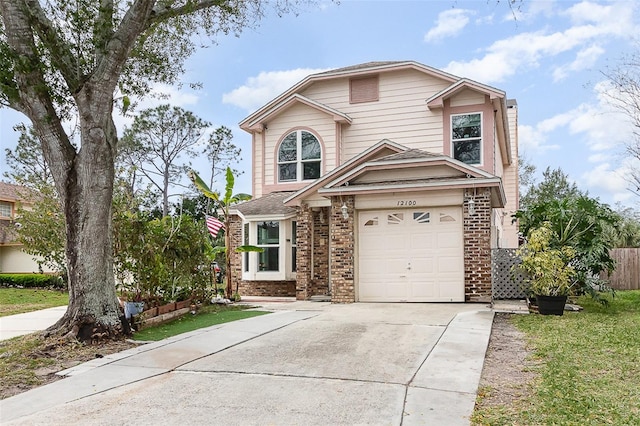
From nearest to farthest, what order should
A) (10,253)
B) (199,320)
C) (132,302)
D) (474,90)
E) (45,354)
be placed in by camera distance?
1. (45,354)
2. (132,302)
3. (199,320)
4. (474,90)
5. (10,253)

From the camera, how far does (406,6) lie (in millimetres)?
11547

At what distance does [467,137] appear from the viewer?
50.8ft

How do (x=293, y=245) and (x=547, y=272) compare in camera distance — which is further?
(x=293, y=245)

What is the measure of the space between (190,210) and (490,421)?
41.5 meters

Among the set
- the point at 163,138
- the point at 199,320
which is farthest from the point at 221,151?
the point at 199,320

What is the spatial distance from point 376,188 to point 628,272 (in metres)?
14.0

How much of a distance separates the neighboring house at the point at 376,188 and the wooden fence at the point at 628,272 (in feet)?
17.3

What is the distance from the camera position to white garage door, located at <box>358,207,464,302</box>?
12461 mm

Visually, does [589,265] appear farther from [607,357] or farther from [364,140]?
[364,140]

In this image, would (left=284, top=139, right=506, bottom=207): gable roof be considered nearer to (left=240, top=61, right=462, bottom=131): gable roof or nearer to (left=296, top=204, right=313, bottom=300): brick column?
(left=296, top=204, right=313, bottom=300): brick column

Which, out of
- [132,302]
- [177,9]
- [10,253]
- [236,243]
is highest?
[177,9]

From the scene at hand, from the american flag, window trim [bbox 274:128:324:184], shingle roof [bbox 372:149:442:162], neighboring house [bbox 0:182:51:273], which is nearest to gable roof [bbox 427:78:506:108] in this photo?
shingle roof [bbox 372:149:442:162]

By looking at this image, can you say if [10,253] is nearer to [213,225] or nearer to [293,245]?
[213,225]

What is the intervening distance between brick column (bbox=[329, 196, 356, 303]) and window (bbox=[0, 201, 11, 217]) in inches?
1111
